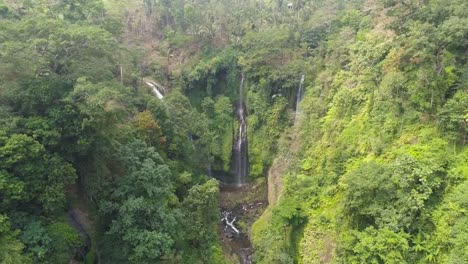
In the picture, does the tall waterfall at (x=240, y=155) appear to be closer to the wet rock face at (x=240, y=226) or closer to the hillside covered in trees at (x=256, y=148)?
the hillside covered in trees at (x=256, y=148)

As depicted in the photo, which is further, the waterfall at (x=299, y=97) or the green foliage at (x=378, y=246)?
the waterfall at (x=299, y=97)

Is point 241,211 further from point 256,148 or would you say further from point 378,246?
point 378,246

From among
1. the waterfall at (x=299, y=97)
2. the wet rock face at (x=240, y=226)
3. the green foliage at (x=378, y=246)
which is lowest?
the wet rock face at (x=240, y=226)

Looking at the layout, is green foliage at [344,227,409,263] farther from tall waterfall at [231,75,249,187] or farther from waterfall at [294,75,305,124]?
tall waterfall at [231,75,249,187]

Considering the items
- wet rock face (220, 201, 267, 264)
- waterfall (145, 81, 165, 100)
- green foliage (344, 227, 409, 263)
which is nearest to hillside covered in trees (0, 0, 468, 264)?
green foliage (344, 227, 409, 263)

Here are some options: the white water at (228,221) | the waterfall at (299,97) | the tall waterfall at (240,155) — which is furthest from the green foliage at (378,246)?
the tall waterfall at (240,155)

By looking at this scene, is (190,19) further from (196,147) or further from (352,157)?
(352,157)

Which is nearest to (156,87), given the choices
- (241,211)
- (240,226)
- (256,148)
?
(256,148)

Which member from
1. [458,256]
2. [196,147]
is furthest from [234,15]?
[458,256]
